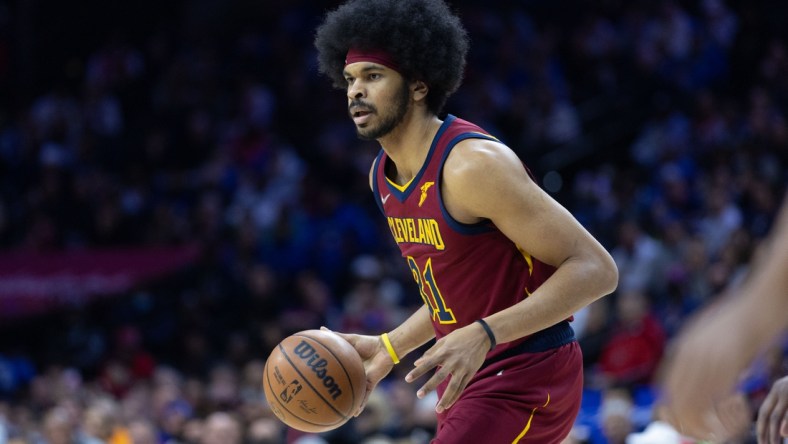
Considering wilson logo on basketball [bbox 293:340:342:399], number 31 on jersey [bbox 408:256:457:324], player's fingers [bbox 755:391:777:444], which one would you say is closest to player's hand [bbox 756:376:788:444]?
player's fingers [bbox 755:391:777:444]

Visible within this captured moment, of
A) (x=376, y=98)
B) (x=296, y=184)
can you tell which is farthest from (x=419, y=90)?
(x=296, y=184)

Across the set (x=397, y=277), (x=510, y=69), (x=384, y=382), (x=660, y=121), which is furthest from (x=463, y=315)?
(x=510, y=69)

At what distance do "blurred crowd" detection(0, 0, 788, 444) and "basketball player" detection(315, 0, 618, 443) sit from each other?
11.6ft

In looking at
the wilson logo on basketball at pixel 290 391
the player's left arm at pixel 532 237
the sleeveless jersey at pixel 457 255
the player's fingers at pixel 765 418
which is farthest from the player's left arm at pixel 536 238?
the player's fingers at pixel 765 418

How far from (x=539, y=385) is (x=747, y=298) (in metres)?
2.45

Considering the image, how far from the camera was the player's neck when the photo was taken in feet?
14.5

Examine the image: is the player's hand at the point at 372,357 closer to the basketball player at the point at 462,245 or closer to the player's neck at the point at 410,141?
the basketball player at the point at 462,245

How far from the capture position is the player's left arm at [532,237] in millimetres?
3893

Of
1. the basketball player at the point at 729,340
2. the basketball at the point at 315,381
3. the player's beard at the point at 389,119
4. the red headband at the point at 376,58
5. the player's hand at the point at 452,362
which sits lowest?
the basketball player at the point at 729,340

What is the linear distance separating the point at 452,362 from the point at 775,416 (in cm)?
132

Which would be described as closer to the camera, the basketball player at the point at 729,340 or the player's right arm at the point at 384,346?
the basketball player at the point at 729,340

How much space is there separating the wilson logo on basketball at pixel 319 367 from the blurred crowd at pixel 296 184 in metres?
3.78

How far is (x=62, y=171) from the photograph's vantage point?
47.8ft

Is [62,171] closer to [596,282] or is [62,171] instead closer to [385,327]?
[385,327]
